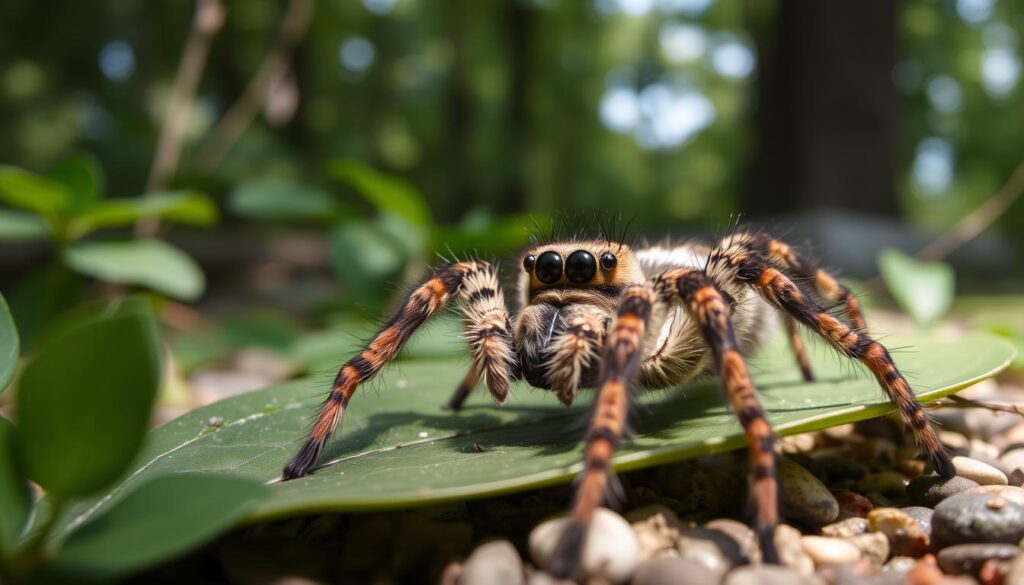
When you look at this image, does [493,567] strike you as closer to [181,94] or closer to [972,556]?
[972,556]

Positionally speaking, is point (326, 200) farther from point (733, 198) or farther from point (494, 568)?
point (733, 198)

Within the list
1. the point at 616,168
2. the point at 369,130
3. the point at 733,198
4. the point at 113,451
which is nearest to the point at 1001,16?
the point at 733,198

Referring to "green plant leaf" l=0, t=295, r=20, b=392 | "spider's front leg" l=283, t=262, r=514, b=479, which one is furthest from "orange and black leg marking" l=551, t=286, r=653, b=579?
"green plant leaf" l=0, t=295, r=20, b=392

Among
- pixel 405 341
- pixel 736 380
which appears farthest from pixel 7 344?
pixel 736 380

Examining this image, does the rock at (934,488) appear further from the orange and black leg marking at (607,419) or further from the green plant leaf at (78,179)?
the green plant leaf at (78,179)

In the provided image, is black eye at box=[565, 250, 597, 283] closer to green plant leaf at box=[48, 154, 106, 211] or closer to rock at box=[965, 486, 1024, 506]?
rock at box=[965, 486, 1024, 506]
